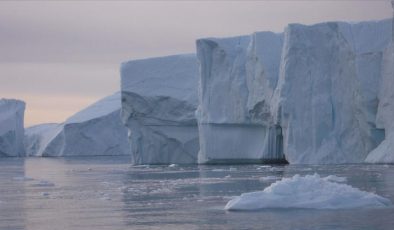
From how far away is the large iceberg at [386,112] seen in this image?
23.8m

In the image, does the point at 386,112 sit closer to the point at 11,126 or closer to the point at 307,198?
the point at 307,198

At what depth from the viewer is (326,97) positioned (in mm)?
26312

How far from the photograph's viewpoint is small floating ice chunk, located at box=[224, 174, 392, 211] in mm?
11023

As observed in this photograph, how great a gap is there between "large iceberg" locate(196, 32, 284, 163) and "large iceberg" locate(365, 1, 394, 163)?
4.21m

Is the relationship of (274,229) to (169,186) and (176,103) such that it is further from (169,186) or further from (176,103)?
(176,103)

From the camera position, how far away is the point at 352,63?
26.3m

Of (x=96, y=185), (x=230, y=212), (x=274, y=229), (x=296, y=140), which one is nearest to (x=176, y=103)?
(x=296, y=140)

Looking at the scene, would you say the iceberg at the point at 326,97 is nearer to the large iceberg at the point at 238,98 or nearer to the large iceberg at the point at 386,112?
the large iceberg at the point at 386,112

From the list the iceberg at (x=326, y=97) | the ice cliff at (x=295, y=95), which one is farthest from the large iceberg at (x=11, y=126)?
the iceberg at (x=326, y=97)

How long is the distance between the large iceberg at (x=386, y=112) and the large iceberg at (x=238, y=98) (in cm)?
421

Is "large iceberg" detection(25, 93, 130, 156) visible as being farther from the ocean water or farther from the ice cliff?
the ocean water

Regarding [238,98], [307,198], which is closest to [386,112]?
[238,98]

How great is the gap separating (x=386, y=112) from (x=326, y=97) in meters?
2.20

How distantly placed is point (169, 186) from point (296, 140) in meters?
10.1
